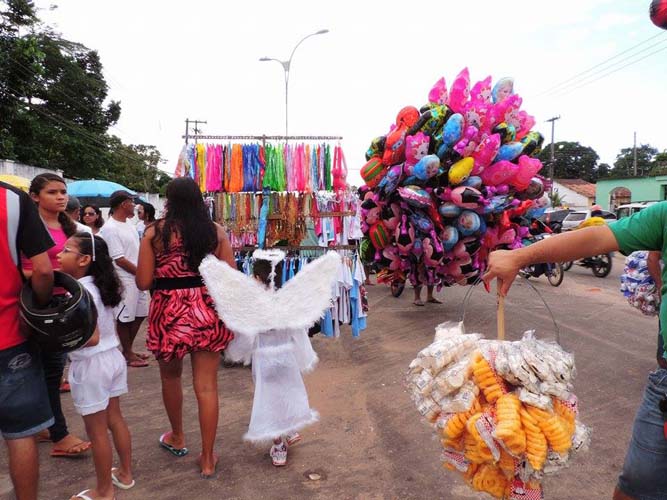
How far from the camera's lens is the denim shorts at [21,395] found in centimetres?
199

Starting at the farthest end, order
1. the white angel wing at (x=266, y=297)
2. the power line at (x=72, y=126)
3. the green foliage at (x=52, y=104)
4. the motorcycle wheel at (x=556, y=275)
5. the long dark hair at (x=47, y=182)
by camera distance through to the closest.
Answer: the power line at (x=72, y=126)
the green foliage at (x=52, y=104)
the motorcycle wheel at (x=556, y=275)
the long dark hair at (x=47, y=182)
the white angel wing at (x=266, y=297)

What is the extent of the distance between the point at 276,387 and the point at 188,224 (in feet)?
3.69

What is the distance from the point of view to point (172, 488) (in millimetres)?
2592

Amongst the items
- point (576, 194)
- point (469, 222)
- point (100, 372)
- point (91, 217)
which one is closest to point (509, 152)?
point (469, 222)

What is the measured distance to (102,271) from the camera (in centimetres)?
249

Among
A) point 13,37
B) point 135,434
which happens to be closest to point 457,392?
point 135,434

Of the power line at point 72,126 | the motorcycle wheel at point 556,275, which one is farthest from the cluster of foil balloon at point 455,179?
the power line at point 72,126

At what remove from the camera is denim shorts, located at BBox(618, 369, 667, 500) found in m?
1.63

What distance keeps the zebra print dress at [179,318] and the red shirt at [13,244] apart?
0.70 meters

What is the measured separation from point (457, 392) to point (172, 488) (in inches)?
76.3

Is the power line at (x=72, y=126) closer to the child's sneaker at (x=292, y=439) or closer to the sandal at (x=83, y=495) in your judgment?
the sandal at (x=83, y=495)

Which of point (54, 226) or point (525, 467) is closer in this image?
point (525, 467)

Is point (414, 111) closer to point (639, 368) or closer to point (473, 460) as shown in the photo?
point (639, 368)

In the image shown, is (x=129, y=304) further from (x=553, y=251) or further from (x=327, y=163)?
(x=553, y=251)
